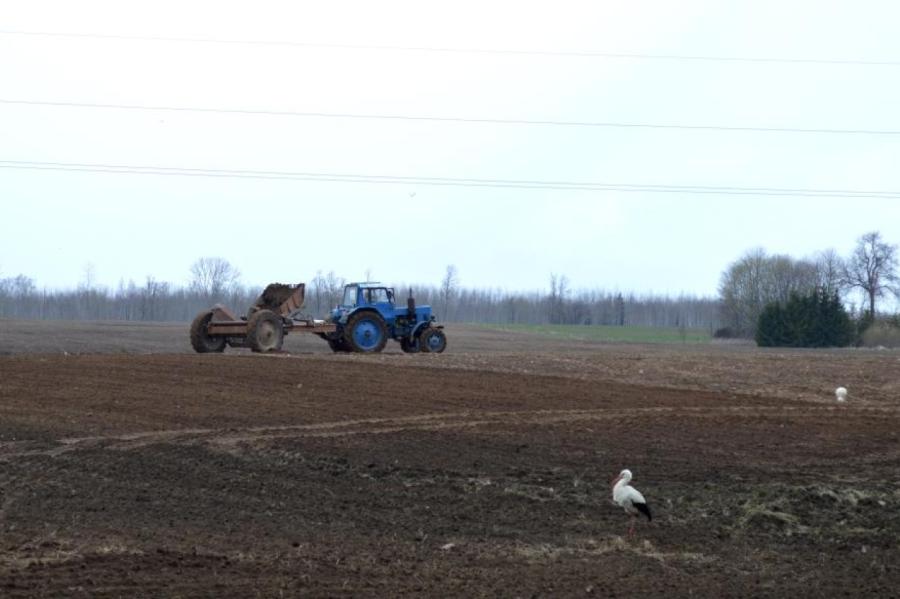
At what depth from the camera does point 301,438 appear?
16750 mm

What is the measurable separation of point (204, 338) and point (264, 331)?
84.8 inches

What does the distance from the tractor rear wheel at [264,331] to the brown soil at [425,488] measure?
7937 mm

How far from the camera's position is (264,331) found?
107 feet

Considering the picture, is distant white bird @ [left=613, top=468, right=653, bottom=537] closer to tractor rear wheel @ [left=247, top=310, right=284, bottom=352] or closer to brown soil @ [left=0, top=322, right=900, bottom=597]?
brown soil @ [left=0, top=322, right=900, bottom=597]

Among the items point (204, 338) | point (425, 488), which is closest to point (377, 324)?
point (204, 338)

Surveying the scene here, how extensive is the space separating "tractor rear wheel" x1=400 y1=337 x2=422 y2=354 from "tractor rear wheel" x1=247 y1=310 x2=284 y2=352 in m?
5.29

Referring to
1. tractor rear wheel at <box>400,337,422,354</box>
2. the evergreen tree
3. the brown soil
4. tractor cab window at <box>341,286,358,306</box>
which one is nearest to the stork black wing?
the brown soil

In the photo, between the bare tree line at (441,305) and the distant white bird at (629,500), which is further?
the bare tree line at (441,305)

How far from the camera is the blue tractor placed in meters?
35.1

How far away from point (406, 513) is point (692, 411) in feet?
30.8

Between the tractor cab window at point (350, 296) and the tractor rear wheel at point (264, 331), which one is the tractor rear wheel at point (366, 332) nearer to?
the tractor cab window at point (350, 296)

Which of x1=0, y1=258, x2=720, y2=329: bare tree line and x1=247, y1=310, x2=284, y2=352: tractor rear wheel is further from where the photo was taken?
x1=0, y1=258, x2=720, y2=329: bare tree line

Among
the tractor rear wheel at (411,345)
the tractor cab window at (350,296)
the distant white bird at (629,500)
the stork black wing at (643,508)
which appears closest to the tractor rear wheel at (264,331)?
the tractor cab window at (350,296)

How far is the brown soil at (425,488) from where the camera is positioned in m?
10.3
